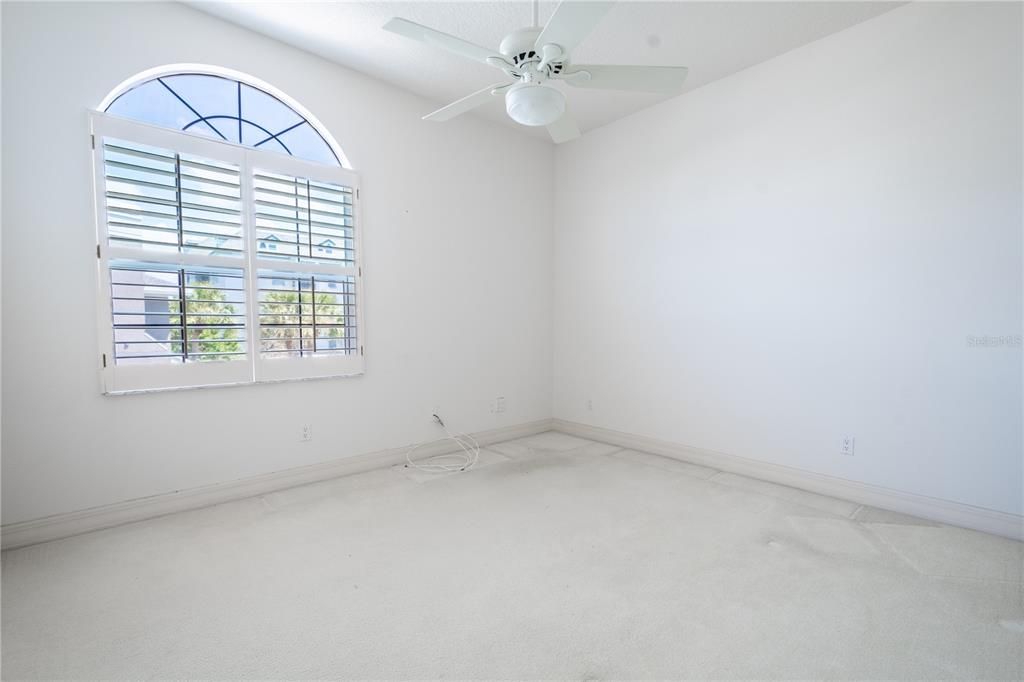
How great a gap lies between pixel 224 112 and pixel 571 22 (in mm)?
2397

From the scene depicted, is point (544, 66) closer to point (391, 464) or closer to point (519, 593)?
point (519, 593)

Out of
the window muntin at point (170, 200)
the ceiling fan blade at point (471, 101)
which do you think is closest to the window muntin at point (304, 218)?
the window muntin at point (170, 200)

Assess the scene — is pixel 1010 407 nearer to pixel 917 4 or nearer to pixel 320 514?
pixel 917 4

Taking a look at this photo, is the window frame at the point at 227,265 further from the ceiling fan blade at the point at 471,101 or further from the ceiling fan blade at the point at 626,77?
the ceiling fan blade at the point at 626,77

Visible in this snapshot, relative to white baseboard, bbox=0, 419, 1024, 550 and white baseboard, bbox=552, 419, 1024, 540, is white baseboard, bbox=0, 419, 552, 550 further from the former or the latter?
white baseboard, bbox=552, 419, 1024, 540

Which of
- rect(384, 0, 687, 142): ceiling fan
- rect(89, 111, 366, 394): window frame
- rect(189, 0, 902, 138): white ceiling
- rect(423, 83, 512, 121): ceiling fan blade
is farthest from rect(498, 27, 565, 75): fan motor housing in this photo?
rect(89, 111, 366, 394): window frame

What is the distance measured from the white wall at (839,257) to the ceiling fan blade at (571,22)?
7.27 feet

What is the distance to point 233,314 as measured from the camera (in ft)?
9.65

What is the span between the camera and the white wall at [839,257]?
2.55m

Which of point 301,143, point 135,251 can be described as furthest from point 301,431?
point 301,143

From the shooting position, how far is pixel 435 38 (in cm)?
179

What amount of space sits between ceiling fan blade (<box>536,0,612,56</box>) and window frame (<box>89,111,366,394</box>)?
209cm

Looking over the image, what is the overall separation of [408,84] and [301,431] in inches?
102

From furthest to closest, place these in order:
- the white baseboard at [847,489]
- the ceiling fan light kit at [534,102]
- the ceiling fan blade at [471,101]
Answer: the white baseboard at [847,489], the ceiling fan blade at [471,101], the ceiling fan light kit at [534,102]
